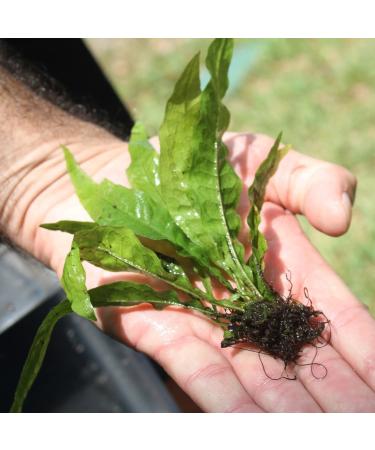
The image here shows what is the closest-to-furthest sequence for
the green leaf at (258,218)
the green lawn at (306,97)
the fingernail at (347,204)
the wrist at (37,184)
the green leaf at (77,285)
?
1. the green leaf at (77,285)
2. the green leaf at (258,218)
3. the fingernail at (347,204)
4. the wrist at (37,184)
5. the green lawn at (306,97)

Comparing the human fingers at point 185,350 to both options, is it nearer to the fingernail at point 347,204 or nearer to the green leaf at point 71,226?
the green leaf at point 71,226

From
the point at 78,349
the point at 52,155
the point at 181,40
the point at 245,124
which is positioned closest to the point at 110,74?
the point at 181,40

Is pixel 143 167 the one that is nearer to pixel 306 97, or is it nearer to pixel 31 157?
pixel 31 157

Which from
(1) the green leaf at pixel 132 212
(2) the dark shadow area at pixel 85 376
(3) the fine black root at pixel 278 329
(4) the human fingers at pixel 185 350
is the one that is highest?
(1) the green leaf at pixel 132 212

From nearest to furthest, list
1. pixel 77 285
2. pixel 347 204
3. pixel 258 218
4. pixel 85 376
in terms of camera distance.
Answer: pixel 77 285 < pixel 258 218 < pixel 347 204 < pixel 85 376

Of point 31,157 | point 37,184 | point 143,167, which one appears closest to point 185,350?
point 143,167

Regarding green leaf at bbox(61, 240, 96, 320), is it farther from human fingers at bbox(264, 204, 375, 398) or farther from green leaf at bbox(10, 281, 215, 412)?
human fingers at bbox(264, 204, 375, 398)

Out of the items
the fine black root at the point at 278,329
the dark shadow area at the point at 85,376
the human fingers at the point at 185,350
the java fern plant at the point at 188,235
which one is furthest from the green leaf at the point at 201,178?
the dark shadow area at the point at 85,376
